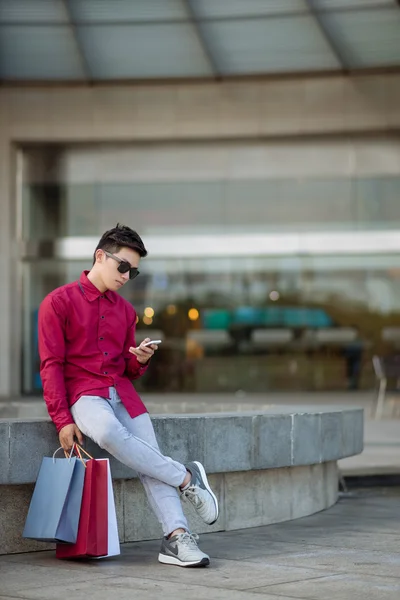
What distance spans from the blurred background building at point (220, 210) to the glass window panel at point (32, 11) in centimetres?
247

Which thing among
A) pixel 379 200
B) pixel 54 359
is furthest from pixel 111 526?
pixel 379 200

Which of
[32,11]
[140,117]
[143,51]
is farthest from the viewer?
[140,117]

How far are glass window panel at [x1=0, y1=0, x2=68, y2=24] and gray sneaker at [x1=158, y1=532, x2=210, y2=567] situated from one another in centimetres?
1451

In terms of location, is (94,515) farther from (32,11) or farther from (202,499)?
(32,11)

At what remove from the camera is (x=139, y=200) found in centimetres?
2409

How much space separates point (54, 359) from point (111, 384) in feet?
1.14

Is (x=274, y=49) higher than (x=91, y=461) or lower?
higher

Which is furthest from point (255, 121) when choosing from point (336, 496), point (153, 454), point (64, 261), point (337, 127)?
point (153, 454)

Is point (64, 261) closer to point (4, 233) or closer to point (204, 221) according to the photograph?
point (4, 233)

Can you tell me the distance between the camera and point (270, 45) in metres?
20.6

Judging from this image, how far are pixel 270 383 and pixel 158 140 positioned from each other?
5.38 metres

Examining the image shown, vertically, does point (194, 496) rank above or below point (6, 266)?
below

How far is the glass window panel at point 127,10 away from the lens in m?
18.9

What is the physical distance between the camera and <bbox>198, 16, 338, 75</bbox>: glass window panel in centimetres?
1964
